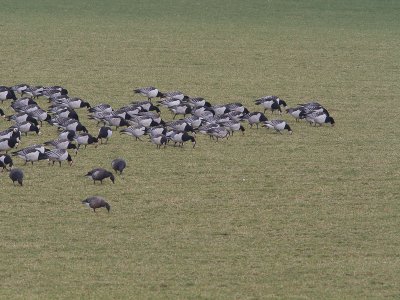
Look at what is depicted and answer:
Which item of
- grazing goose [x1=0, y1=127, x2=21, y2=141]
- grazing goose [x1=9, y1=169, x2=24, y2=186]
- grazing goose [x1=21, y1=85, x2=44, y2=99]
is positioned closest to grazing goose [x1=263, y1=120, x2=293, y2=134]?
grazing goose [x1=0, y1=127, x2=21, y2=141]

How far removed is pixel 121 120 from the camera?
30531mm

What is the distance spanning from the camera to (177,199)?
23766 mm

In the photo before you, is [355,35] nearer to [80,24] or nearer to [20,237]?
[80,24]

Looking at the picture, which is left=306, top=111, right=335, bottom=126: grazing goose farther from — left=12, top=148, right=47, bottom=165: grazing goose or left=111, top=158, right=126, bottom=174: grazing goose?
left=12, top=148, right=47, bottom=165: grazing goose

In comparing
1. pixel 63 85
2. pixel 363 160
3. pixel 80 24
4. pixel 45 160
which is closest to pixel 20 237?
pixel 45 160

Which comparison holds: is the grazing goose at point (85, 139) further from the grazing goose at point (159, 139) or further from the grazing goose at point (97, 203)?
the grazing goose at point (97, 203)

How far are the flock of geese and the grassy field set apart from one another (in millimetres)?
378

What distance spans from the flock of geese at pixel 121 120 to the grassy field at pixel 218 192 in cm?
38

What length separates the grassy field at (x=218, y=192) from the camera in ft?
60.5

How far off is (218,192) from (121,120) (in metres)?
6.82

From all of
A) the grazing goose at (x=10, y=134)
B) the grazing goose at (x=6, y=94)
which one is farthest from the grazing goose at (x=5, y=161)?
the grazing goose at (x=6, y=94)

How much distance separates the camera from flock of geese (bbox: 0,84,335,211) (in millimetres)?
26906

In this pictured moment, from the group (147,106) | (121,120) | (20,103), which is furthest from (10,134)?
(147,106)

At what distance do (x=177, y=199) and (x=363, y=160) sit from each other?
256 inches
